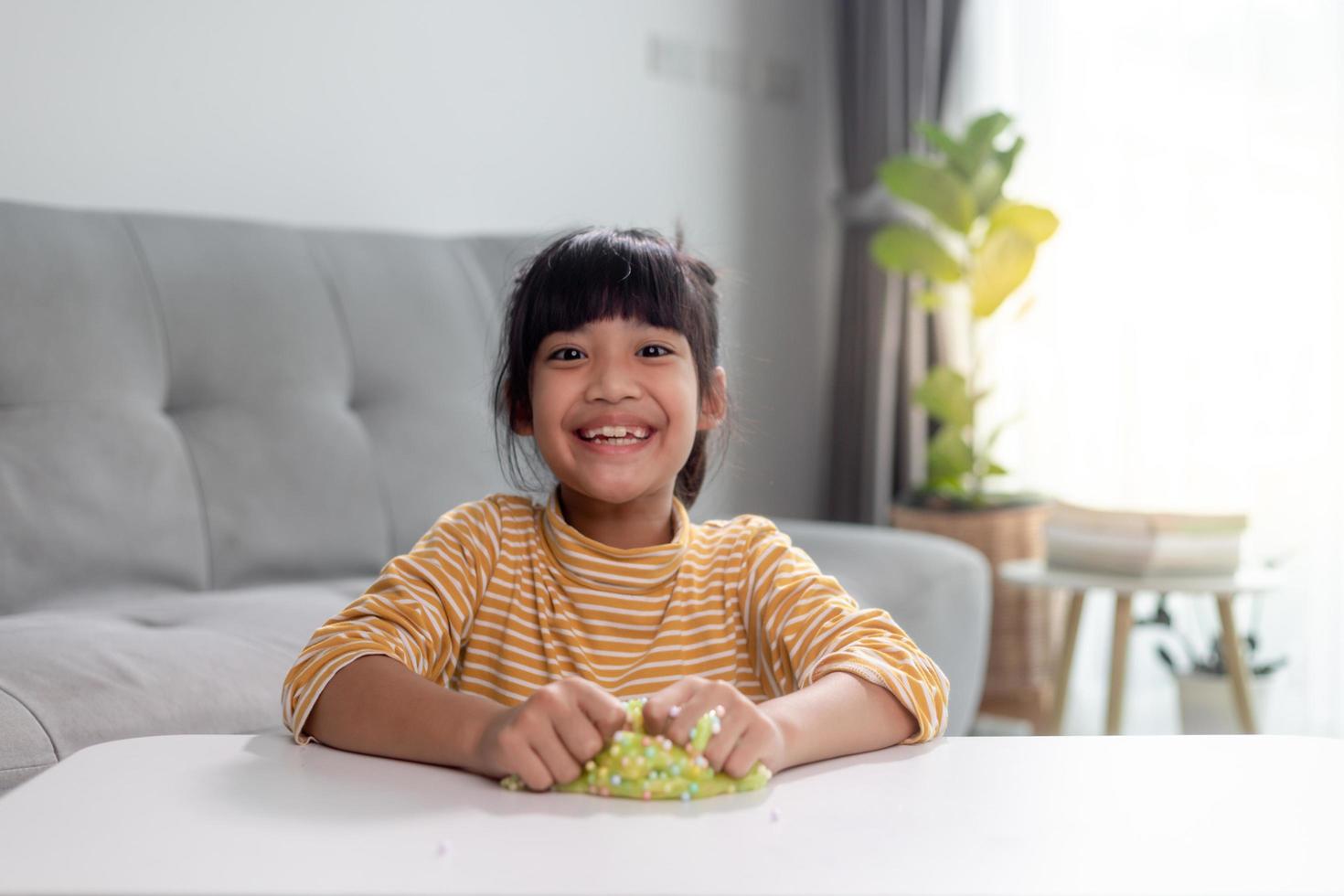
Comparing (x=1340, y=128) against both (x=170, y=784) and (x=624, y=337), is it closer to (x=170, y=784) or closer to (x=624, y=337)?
(x=624, y=337)

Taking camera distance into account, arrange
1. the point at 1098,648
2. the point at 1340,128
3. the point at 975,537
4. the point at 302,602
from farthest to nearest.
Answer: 1. the point at 1098,648
2. the point at 975,537
3. the point at 1340,128
4. the point at 302,602

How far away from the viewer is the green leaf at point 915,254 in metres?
3.02

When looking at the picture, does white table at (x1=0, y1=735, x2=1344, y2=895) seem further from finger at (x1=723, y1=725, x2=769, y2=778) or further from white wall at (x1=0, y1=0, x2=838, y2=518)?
white wall at (x1=0, y1=0, x2=838, y2=518)

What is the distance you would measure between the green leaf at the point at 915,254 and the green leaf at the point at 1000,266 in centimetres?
10

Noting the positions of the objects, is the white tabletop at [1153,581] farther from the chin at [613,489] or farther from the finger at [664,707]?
the finger at [664,707]

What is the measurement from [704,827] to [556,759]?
0.35 feet

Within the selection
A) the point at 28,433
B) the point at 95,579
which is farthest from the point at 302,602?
the point at 28,433

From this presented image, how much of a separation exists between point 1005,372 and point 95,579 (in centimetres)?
222

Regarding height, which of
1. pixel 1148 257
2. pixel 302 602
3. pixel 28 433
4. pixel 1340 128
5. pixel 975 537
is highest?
pixel 1340 128

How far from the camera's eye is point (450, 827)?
63 centimetres

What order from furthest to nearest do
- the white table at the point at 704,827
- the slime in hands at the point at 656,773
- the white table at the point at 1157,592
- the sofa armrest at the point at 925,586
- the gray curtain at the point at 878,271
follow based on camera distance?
the gray curtain at the point at 878,271 < the white table at the point at 1157,592 < the sofa armrest at the point at 925,586 < the slime in hands at the point at 656,773 < the white table at the point at 704,827

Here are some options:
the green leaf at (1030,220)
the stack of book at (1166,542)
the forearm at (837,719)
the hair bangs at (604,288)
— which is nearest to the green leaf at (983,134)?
the green leaf at (1030,220)

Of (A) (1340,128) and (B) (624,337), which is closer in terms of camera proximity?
(B) (624,337)

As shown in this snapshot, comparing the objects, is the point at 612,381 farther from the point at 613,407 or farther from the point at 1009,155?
the point at 1009,155
